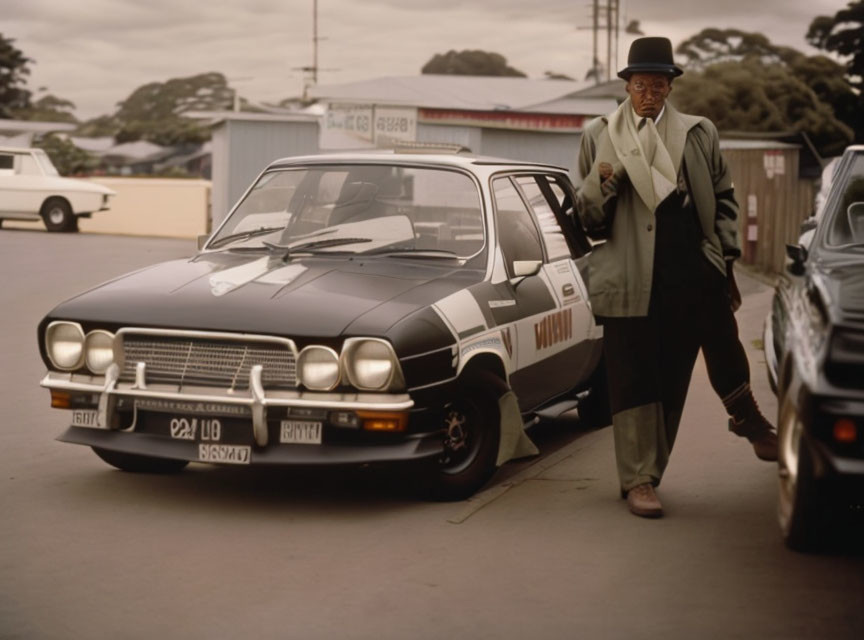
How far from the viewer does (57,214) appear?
36.5 m

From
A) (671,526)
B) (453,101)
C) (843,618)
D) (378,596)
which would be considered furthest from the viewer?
(453,101)

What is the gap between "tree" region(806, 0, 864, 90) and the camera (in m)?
67.2

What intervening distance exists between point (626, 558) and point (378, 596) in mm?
1113

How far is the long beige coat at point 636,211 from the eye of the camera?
6797 mm

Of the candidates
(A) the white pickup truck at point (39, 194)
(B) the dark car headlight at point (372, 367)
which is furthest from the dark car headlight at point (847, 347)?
(A) the white pickup truck at point (39, 194)

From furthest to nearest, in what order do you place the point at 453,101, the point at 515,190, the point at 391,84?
the point at 391,84 → the point at 453,101 → the point at 515,190

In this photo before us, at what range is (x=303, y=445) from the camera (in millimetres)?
6703

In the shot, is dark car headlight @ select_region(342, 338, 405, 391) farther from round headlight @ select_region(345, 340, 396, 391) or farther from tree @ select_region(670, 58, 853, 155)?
tree @ select_region(670, 58, 853, 155)

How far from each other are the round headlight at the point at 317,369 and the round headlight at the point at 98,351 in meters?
0.97

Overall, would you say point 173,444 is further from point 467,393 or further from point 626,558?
point 626,558

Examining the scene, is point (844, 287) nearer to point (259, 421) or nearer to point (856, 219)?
point (856, 219)

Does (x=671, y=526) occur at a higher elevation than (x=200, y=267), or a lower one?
lower

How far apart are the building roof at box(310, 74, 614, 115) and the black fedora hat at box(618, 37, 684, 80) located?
33212 millimetres

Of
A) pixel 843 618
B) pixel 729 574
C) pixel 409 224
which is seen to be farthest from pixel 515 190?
pixel 843 618
